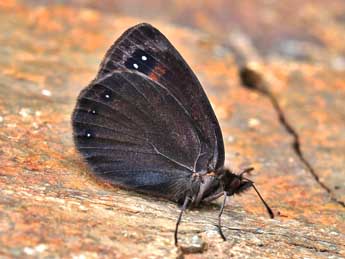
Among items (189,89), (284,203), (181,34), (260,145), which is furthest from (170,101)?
(181,34)

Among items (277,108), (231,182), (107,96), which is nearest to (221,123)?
(277,108)

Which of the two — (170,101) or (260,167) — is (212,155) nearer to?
(170,101)

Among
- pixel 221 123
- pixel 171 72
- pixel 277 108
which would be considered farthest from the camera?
pixel 277 108

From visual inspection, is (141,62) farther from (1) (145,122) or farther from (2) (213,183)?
(2) (213,183)

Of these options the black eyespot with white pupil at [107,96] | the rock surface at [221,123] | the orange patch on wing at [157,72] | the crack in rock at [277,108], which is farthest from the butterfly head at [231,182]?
the crack in rock at [277,108]

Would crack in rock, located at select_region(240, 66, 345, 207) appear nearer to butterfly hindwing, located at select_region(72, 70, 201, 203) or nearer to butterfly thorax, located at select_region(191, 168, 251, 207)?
butterfly thorax, located at select_region(191, 168, 251, 207)


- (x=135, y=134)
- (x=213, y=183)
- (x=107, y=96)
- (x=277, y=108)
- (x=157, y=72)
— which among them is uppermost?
(x=277, y=108)
